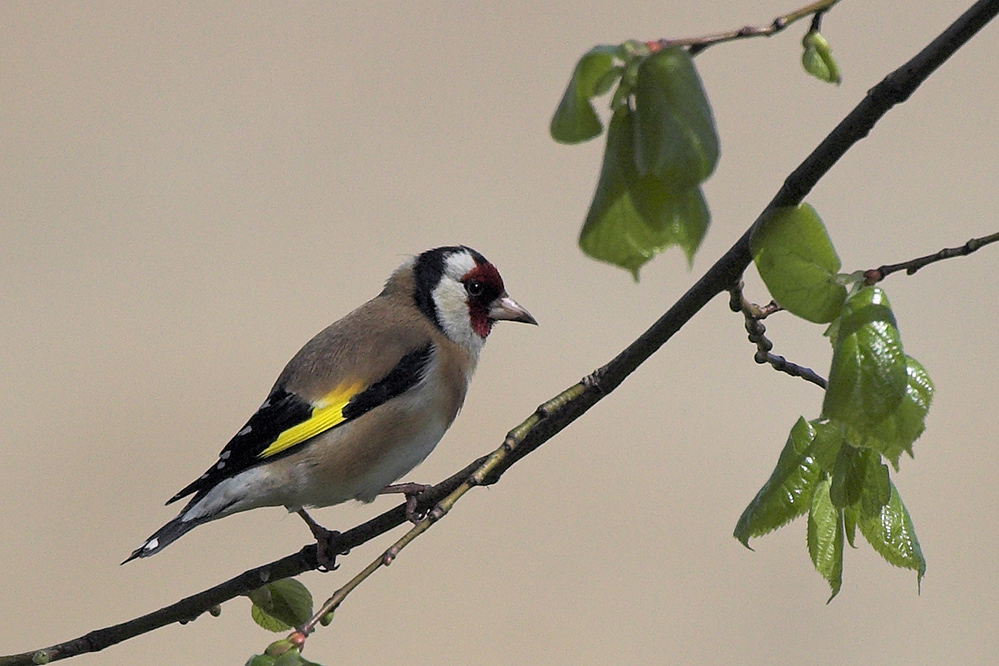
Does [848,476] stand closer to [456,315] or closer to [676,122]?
[676,122]

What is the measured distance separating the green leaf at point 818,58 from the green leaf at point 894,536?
27 cm

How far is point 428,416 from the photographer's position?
73.3 inches

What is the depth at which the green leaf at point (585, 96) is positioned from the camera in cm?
56

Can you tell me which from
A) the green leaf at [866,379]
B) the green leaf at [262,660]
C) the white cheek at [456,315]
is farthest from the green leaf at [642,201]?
the white cheek at [456,315]

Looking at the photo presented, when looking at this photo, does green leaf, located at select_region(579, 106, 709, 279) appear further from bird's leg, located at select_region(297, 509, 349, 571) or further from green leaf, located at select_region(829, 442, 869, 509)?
bird's leg, located at select_region(297, 509, 349, 571)

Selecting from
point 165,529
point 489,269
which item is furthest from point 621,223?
point 489,269

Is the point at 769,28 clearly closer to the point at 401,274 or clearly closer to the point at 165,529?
the point at 165,529

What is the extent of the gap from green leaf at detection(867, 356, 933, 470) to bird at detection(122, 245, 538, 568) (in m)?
1.13

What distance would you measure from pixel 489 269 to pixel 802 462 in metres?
1.36

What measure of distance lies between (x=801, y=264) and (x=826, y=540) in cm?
21

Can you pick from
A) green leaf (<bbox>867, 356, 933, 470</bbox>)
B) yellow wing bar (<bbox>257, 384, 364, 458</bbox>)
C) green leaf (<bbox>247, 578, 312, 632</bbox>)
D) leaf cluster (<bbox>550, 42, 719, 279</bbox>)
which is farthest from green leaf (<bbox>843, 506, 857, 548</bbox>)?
yellow wing bar (<bbox>257, 384, 364, 458</bbox>)

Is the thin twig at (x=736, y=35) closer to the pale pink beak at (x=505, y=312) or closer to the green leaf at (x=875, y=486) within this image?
the green leaf at (x=875, y=486)

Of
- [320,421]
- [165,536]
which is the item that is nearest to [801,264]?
[165,536]

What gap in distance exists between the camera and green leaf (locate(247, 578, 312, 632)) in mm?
1086
